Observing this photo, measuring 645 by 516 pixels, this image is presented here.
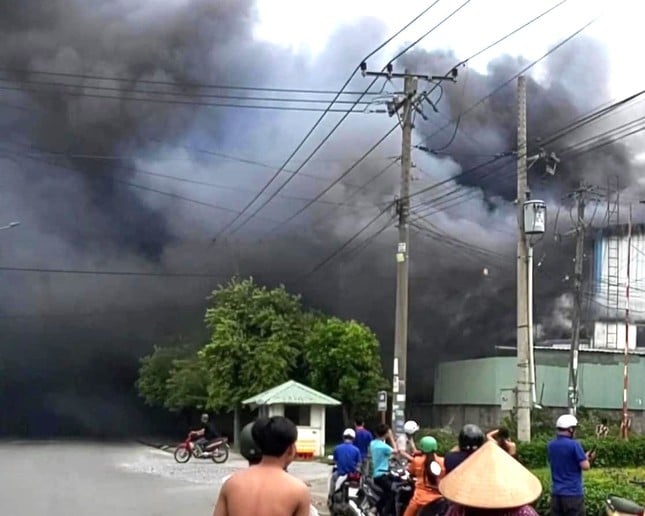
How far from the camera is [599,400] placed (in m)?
41.1

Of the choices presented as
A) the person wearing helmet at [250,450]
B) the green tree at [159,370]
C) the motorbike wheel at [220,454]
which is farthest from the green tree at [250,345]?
the person wearing helmet at [250,450]

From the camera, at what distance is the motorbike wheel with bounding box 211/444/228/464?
3052 cm

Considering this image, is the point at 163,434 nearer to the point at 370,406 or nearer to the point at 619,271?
the point at 370,406

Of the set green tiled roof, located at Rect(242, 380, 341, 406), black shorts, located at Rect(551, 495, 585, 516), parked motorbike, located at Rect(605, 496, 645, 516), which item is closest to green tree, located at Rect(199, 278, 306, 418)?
green tiled roof, located at Rect(242, 380, 341, 406)

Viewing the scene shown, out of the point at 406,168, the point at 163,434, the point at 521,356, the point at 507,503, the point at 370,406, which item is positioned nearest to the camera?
the point at 507,503

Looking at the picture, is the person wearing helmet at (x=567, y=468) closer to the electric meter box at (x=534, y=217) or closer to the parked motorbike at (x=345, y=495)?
the parked motorbike at (x=345, y=495)

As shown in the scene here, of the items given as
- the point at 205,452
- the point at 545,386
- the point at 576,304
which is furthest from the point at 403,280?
the point at 545,386

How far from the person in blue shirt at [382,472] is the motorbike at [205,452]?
18.3m

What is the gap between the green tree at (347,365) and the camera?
38.0 m

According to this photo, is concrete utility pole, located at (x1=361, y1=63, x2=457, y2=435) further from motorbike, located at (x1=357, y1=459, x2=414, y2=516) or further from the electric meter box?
motorbike, located at (x1=357, y1=459, x2=414, y2=516)

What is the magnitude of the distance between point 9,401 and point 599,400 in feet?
104

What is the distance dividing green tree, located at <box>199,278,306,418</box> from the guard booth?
435 centimetres

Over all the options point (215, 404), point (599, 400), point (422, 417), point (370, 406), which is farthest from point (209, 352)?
point (599, 400)

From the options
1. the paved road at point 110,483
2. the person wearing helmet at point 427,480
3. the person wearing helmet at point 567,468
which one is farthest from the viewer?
the paved road at point 110,483
